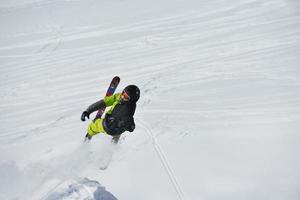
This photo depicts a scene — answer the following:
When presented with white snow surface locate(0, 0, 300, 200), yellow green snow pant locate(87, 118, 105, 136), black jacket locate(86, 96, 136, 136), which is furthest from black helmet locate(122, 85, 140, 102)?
white snow surface locate(0, 0, 300, 200)

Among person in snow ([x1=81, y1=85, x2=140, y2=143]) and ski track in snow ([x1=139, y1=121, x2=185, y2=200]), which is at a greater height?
person in snow ([x1=81, y1=85, x2=140, y2=143])

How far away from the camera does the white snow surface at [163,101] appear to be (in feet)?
21.3

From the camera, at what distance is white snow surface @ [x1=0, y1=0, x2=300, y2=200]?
21.3 ft

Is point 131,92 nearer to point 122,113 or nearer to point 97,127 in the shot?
point 122,113

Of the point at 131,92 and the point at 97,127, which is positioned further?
the point at 97,127

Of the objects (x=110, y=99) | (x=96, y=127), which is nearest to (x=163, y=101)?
(x=110, y=99)

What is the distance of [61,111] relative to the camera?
9.54 m

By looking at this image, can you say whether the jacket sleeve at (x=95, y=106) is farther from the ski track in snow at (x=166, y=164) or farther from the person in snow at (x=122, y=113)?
the ski track in snow at (x=166, y=164)

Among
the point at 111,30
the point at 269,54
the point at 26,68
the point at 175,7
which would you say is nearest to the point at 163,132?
the point at 269,54

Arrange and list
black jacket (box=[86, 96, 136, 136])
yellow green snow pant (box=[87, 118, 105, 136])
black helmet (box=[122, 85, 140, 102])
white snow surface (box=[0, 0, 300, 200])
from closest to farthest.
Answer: black helmet (box=[122, 85, 140, 102]) < black jacket (box=[86, 96, 136, 136]) < white snow surface (box=[0, 0, 300, 200]) < yellow green snow pant (box=[87, 118, 105, 136])

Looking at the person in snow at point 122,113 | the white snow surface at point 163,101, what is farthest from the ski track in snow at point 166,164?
the person in snow at point 122,113

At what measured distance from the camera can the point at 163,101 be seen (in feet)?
31.0

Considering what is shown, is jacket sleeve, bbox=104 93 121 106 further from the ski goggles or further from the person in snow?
the ski goggles

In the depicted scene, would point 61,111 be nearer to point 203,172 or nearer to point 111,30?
point 203,172
